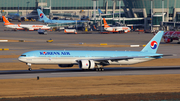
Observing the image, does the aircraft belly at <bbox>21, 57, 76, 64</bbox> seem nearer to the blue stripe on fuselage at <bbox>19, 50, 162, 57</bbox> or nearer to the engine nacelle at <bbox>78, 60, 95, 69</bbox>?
the blue stripe on fuselage at <bbox>19, 50, 162, 57</bbox>

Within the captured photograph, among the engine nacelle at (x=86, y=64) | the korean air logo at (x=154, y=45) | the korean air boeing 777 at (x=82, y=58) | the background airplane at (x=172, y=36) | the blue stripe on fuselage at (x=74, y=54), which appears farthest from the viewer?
the background airplane at (x=172, y=36)

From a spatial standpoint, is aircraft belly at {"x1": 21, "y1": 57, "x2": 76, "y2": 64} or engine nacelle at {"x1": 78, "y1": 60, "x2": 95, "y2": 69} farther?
engine nacelle at {"x1": 78, "y1": 60, "x2": 95, "y2": 69}

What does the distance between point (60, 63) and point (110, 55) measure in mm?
10390

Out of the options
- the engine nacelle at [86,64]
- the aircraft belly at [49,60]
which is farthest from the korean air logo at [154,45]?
the aircraft belly at [49,60]

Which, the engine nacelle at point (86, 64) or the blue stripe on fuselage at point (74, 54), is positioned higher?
the blue stripe on fuselage at point (74, 54)

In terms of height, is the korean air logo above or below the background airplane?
above

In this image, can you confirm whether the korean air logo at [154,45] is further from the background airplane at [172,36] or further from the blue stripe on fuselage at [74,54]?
the background airplane at [172,36]

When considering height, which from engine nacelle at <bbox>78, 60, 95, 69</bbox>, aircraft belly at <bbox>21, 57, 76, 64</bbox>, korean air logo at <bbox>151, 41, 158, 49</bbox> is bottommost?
engine nacelle at <bbox>78, 60, 95, 69</bbox>

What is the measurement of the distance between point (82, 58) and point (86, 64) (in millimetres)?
2006

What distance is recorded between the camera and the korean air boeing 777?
58.5 metres

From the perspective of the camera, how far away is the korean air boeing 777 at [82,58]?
192 ft

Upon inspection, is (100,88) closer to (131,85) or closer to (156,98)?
(131,85)

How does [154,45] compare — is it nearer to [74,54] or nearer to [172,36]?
[74,54]

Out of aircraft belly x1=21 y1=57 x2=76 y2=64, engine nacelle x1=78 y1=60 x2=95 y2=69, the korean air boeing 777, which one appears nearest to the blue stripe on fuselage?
the korean air boeing 777
